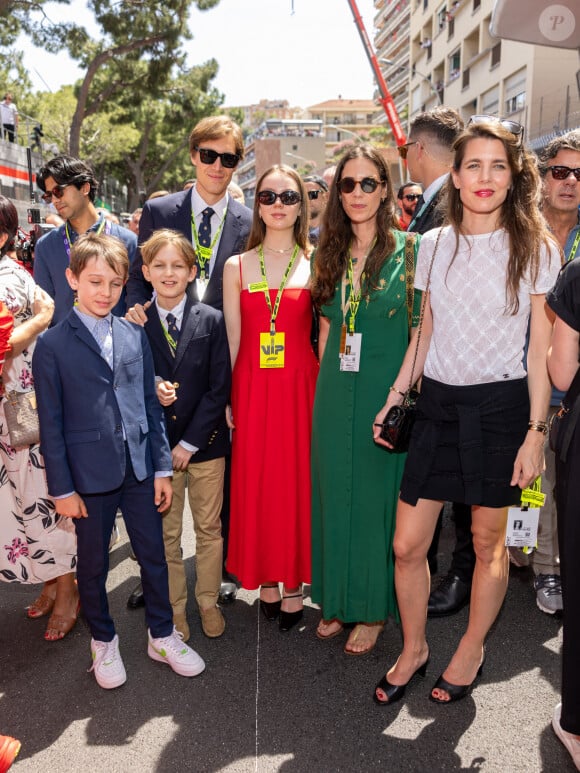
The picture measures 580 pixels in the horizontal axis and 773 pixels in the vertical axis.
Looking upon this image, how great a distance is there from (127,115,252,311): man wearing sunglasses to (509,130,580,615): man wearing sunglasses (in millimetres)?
1667

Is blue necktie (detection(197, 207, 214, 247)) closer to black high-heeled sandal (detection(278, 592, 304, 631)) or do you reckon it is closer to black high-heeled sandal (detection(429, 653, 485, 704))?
black high-heeled sandal (detection(278, 592, 304, 631))

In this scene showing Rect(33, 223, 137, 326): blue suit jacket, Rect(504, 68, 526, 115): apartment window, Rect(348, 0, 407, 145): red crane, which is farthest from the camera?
Rect(504, 68, 526, 115): apartment window

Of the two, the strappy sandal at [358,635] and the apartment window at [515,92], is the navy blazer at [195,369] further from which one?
the apartment window at [515,92]

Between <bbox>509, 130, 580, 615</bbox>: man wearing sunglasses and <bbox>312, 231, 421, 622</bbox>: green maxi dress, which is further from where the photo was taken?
<bbox>509, 130, 580, 615</bbox>: man wearing sunglasses

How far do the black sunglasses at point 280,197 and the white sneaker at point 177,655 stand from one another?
83.1 inches

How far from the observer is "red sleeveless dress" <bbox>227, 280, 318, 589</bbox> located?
3154 millimetres

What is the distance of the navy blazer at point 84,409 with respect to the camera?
8.68ft

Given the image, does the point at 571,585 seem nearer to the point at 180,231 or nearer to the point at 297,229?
the point at 297,229

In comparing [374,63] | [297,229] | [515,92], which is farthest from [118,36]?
[297,229]

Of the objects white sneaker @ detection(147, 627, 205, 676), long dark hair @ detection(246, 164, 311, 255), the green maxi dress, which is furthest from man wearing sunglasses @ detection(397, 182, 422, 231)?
white sneaker @ detection(147, 627, 205, 676)

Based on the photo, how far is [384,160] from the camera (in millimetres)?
2949

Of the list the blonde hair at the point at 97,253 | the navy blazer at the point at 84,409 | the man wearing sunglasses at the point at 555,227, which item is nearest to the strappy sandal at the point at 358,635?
the man wearing sunglasses at the point at 555,227

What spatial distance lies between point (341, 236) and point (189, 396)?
1.05 m

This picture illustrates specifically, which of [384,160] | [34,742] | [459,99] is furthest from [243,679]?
[459,99]
